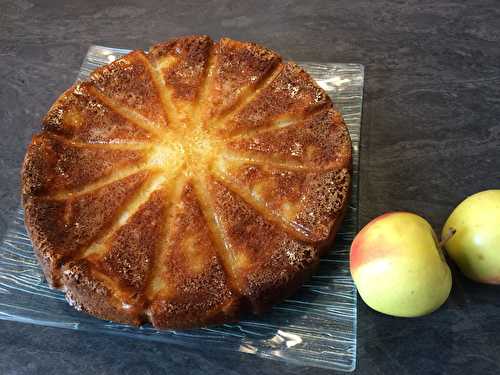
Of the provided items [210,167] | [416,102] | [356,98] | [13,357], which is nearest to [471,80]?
[416,102]

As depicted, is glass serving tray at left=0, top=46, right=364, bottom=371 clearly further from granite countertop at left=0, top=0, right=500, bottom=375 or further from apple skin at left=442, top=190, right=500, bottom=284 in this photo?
apple skin at left=442, top=190, right=500, bottom=284

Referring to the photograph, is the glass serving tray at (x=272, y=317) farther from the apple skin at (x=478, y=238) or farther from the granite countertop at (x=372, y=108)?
the apple skin at (x=478, y=238)

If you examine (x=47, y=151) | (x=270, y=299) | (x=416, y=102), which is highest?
(x=47, y=151)

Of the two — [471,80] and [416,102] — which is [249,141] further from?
[471,80]

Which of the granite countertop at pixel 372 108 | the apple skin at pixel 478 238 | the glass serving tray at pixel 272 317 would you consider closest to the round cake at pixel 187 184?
the glass serving tray at pixel 272 317

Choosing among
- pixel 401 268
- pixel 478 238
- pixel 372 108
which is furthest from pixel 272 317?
pixel 372 108

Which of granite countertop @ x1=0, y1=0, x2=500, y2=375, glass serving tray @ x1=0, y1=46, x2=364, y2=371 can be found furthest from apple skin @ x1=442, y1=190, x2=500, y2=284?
glass serving tray @ x1=0, y1=46, x2=364, y2=371

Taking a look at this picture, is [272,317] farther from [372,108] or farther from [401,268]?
[372,108]
